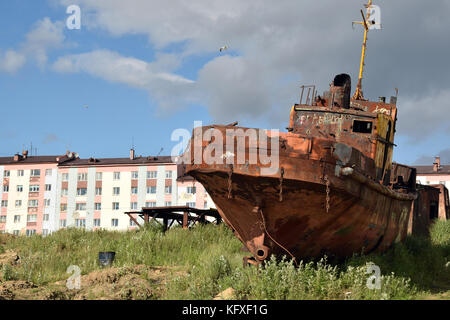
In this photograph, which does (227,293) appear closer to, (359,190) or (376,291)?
(376,291)

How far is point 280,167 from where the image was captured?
8891mm

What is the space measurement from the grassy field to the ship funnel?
3904 millimetres

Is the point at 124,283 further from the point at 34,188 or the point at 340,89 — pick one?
the point at 34,188

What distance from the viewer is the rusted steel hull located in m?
8.95

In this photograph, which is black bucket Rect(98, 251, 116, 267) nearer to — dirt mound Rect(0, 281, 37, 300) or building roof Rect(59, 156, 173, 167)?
dirt mound Rect(0, 281, 37, 300)

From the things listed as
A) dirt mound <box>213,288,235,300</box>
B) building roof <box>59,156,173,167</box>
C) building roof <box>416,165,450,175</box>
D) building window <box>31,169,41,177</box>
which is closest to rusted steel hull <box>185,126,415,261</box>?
dirt mound <box>213,288,235,300</box>

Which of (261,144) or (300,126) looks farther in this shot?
(300,126)

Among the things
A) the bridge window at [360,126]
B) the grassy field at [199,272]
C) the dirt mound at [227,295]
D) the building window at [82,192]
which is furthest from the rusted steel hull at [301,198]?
the building window at [82,192]

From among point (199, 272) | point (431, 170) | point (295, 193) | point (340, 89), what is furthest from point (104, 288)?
point (431, 170)

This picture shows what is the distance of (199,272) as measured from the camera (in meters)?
10.9

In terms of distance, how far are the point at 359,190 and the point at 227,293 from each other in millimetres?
3185

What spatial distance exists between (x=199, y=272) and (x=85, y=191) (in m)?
46.1

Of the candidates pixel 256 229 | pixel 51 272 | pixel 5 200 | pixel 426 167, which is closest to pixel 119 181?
pixel 5 200

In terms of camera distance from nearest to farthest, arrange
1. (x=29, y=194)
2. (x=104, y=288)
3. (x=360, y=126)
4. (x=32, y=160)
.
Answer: (x=104, y=288)
(x=360, y=126)
(x=29, y=194)
(x=32, y=160)
